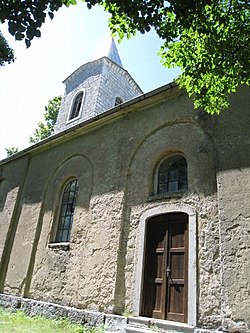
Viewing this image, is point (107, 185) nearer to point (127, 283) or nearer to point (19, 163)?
point (127, 283)

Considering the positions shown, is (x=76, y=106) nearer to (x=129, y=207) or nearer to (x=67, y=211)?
(x=67, y=211)

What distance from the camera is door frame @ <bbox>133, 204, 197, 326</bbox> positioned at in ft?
16.0

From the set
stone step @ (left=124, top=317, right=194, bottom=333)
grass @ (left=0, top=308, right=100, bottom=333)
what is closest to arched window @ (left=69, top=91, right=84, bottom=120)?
grass @ (left=0, top=308, right=100, bottom=333)

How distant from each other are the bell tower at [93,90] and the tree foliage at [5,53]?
18.5ft

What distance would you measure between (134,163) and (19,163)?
6.03 metres

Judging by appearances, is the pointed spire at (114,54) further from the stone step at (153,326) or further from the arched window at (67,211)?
the stone step at (153,326)

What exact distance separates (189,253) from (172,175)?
2.01m

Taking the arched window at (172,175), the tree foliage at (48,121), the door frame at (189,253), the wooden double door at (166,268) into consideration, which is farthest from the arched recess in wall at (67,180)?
the tree foliage at (48,121)

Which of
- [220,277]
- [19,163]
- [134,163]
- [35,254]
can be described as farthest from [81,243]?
[19,163]

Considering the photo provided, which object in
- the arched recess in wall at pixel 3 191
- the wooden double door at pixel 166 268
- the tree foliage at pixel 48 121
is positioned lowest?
the wooden double door at pixel 166 268

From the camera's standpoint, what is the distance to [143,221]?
245 inches

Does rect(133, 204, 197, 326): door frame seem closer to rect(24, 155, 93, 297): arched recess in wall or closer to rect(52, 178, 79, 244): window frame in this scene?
rect(24, 155, 93, 297): arched recess in wall

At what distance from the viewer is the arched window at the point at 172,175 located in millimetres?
6305

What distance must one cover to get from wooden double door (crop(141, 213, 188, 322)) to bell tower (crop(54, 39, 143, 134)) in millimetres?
8597
